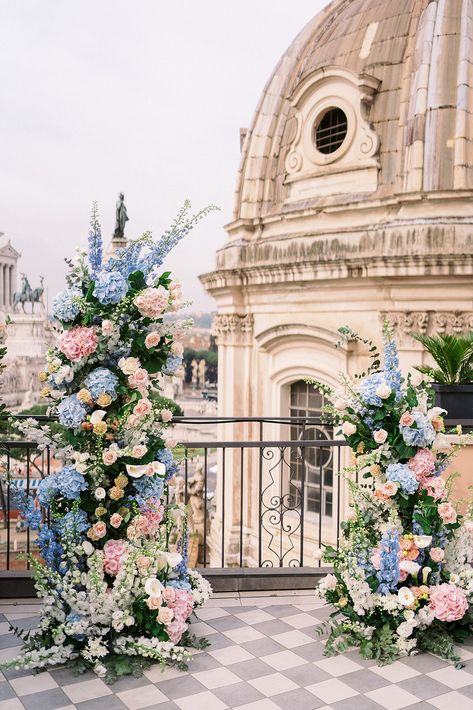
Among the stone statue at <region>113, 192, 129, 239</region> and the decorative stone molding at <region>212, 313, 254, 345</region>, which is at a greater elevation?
the stone statue at <region>113, 192, 129, 239</region>

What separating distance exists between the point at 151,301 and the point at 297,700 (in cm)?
256

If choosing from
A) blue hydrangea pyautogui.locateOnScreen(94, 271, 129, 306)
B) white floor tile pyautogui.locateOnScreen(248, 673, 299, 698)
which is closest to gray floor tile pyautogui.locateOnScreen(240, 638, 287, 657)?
white floor tile pyautogui.locateOnScreen(248, 673, 299, 698)

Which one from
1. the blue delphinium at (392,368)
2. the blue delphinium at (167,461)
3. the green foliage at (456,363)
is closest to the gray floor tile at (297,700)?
the blue delphinium at (167,461)

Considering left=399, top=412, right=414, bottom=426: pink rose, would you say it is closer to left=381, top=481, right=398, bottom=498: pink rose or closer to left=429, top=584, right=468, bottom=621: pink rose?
left=381, top=481, right=398, bottom=498: pink rose

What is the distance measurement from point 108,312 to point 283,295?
10.3 meters

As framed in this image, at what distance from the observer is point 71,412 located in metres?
5.12

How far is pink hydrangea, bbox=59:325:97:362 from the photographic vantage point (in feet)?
16.6

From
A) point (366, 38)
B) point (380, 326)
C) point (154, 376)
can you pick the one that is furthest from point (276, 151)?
point (154, 376)

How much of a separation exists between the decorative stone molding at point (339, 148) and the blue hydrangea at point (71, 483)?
10.9m

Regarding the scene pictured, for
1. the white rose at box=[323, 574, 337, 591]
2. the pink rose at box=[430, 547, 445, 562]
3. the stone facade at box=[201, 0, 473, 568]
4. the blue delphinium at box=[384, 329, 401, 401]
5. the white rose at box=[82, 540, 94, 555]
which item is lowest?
the white rose at box=[323, 574, 337, 591]

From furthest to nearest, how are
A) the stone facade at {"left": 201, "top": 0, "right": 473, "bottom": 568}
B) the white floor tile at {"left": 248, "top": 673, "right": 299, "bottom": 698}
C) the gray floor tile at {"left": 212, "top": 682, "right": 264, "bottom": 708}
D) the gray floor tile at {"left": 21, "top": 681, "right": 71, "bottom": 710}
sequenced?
the stone facade at {"left": 201, "top": 0, "right": 473, "bottom": 568}
the white floor tile at {"left": 248, "top": 673, "right": 299, "bottom": 698}
the gray floor tile at {"left": 212, "top": 682, "right": 264, "bottom": 708}
the gray floor tile at {"left": 21, "top": 681, "right": 71, "bottom": 710}

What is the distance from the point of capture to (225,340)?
55.2 ft

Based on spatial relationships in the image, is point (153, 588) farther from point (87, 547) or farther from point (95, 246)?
point (95, 246)

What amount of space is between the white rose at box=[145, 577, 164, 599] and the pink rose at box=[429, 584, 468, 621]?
183 cm
